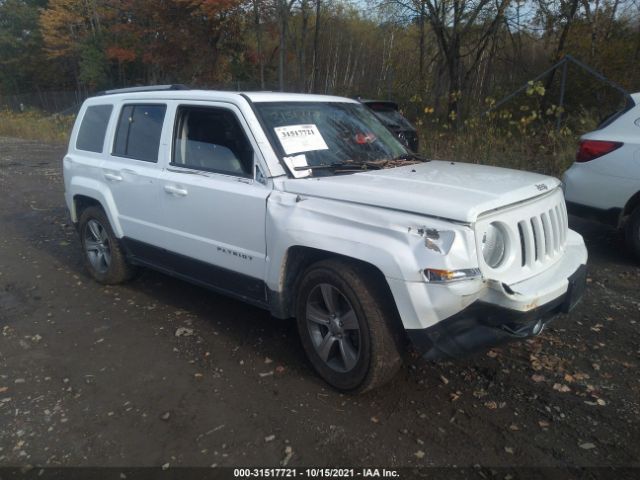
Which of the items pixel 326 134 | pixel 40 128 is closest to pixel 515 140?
pixel 326 134

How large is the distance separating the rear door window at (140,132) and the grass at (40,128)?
63.9 ft

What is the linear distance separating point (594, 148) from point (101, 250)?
5.24 metres

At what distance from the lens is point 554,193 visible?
352 centimetres

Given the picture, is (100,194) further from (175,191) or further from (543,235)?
(543,235)

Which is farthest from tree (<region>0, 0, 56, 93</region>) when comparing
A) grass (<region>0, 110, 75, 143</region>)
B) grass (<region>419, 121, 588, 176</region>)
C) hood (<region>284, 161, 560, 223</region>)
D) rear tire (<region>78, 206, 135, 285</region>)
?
hood (<region>284, 161, 560, 223</region>)

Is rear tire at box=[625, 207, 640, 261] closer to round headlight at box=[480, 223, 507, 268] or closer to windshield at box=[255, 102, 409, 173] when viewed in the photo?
windshield at box=[255, 102, 409, 173]

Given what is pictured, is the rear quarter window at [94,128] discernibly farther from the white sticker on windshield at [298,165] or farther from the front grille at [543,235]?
the front grille at [543,235]

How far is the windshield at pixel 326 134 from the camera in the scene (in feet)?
12.2

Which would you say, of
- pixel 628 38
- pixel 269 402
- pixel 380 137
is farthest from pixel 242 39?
A: pixel 269 402

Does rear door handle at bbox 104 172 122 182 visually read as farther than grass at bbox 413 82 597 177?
No

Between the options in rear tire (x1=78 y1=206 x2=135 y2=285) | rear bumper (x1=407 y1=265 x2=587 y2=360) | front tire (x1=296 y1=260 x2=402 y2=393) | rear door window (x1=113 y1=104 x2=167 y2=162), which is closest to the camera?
rear bumper (x1=407 y1=265 x2=587 y2=360)

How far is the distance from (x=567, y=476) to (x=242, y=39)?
2555 cm

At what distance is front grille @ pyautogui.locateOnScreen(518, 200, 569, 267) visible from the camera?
3.04m

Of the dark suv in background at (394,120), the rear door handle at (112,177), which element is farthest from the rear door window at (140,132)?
the dark suv in background at (394,120)
